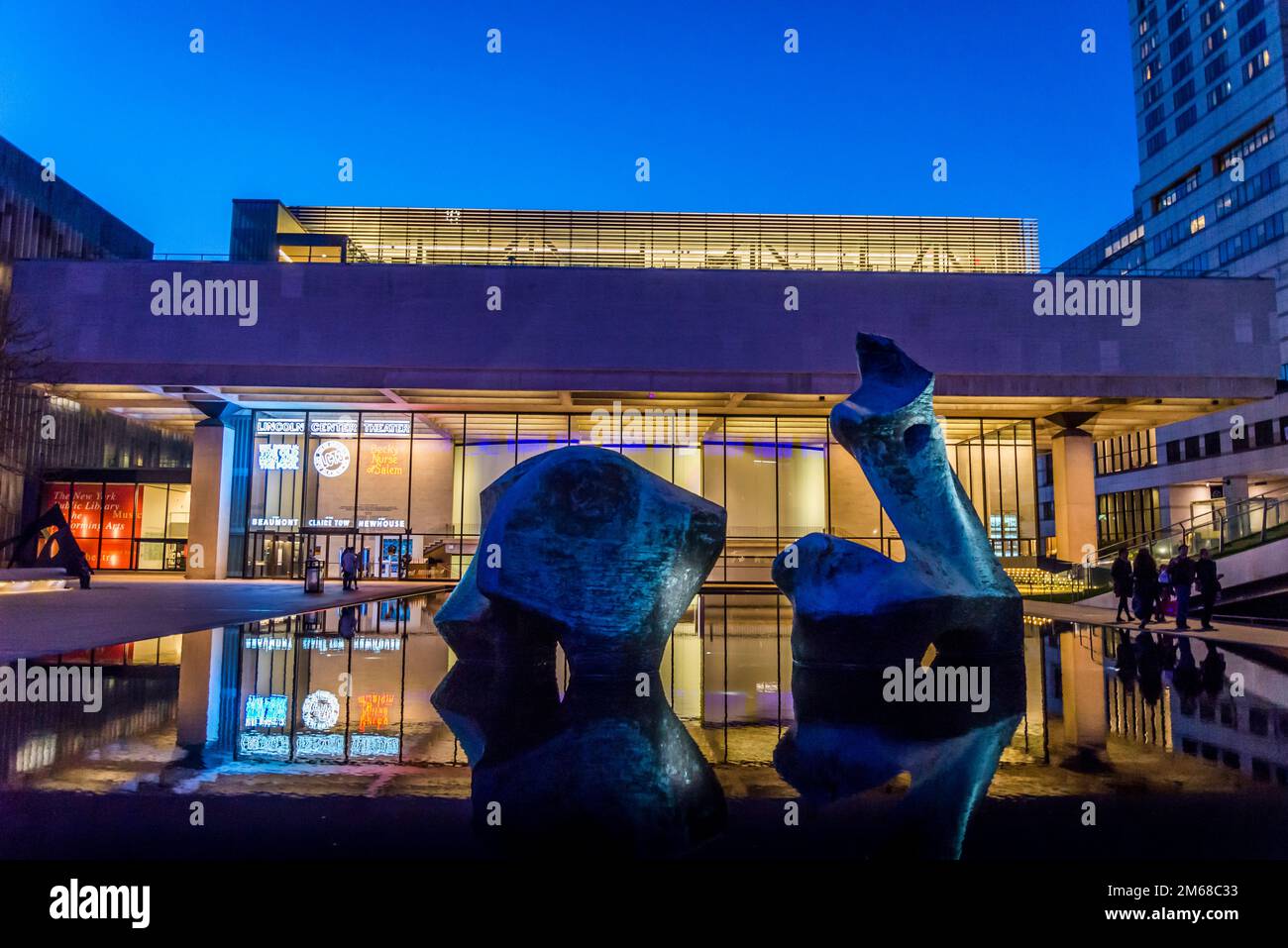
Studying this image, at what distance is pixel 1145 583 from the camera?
1697 cm

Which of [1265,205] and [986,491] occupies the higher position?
[1265,205]

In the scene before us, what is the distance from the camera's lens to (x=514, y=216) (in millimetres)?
39406

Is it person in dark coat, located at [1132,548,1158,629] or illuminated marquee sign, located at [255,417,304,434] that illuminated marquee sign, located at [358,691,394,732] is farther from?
illuminated marquee sign, located at [255,417,304,434]

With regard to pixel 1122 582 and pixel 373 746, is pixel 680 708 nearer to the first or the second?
pixel 373 746

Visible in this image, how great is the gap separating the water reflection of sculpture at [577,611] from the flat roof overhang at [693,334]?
64.0 feet

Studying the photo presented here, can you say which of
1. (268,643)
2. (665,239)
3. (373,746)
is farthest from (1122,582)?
(665,239)

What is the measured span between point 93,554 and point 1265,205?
243ft

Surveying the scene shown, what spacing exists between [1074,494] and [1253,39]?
160ft

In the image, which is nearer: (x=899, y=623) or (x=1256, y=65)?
(x=899, y=623)

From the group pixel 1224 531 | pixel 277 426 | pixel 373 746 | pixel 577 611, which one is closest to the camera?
pixel 373 746

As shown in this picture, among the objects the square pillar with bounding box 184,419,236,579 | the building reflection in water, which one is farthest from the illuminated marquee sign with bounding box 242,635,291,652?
the square pillar with bounding box 184,419,236,579

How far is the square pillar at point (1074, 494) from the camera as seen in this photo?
32406 mm
